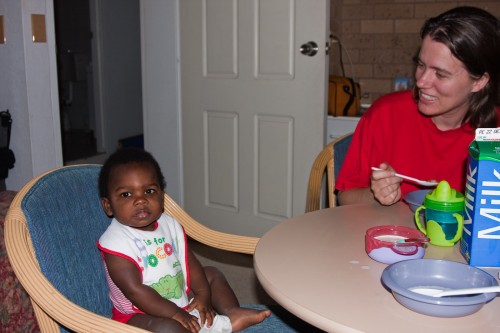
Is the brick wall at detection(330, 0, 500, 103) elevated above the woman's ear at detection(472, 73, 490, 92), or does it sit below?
above

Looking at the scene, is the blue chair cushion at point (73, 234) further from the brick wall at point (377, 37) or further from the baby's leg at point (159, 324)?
the brick wall at point (377, 37)

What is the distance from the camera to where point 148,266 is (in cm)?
131

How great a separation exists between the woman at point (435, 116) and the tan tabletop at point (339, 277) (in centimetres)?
22

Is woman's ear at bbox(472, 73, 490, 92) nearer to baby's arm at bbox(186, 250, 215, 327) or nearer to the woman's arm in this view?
the woman's arm

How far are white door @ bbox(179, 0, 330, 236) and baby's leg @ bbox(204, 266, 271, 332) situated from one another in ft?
5.31

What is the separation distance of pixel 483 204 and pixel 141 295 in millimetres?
746

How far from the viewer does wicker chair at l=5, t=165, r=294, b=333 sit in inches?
40.5

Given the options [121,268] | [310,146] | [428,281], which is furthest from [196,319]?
[310,146]

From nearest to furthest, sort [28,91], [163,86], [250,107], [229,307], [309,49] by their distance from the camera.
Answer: [229,307]
[28,91]
[309,49]
[250,107]
[163,86]

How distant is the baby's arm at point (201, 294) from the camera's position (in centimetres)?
131

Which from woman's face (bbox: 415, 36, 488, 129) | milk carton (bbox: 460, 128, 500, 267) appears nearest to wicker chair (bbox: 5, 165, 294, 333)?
milk carton (bbox: 460, 128, 500, 267)

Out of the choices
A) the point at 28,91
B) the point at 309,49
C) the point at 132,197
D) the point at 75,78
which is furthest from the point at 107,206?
the point at 75,78

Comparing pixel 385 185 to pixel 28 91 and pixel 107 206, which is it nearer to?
pixel 107 206

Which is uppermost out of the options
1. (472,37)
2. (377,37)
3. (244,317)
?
(377,37)
